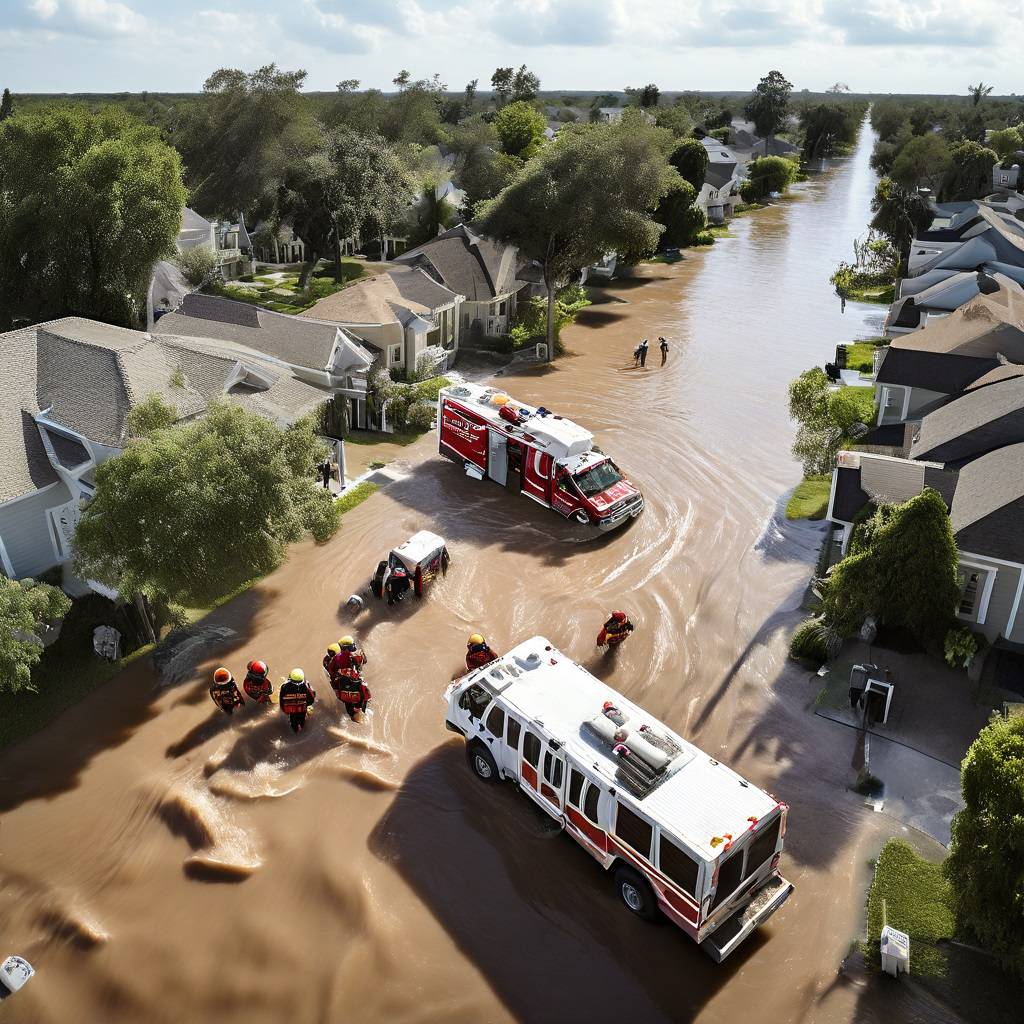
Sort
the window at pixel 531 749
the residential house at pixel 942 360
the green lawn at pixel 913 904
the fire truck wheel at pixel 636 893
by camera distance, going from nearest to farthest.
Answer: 1. the green lawn at pixel 913 904
2. the fire truck wheel at pixel 636 893
3. the window at pixel 531 749
4. the residential house at pixel 942 360

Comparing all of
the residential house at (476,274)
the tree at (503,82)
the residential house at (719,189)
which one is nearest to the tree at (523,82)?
the tree at (503,82)

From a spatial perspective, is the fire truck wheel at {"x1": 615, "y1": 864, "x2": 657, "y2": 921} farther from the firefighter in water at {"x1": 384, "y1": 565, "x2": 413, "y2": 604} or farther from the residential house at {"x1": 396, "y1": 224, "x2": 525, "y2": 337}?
the residential house at {"x1": 396, "y1": 224, "x2": 525, "y2": 337}

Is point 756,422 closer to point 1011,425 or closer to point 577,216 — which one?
point 1011,425

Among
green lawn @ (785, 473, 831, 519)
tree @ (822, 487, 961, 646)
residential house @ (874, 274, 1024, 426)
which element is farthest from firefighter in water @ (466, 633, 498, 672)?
residential house @ (874, 274, 1024, 426)

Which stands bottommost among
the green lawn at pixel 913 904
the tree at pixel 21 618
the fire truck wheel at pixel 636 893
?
the green lawn at pixel 913 904

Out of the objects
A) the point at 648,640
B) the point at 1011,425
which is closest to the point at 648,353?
the point at 1011,425

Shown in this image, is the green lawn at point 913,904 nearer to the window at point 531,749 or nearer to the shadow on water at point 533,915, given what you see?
the shadow on water at point 533,915
